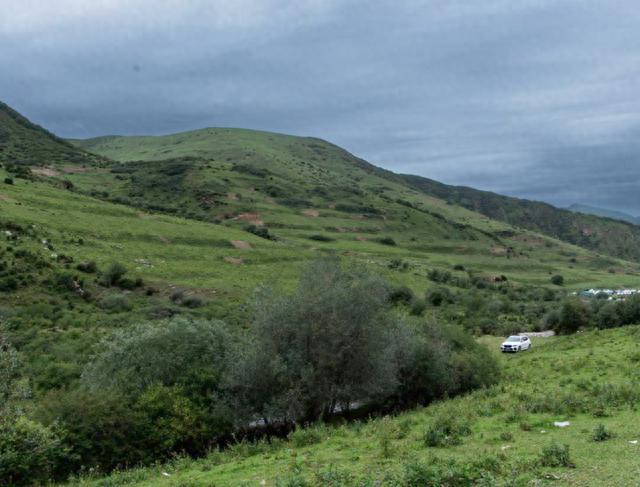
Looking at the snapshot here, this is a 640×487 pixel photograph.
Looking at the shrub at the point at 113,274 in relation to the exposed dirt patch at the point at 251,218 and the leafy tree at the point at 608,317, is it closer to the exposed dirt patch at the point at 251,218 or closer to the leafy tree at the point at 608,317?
the leafy tree at the point at 608,317

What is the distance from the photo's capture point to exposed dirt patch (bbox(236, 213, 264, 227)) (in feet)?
465

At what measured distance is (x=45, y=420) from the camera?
2539cm

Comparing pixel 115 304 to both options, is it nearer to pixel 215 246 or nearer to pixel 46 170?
pixel 215 246

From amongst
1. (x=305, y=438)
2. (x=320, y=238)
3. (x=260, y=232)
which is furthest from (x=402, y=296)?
(x=305, y=438)

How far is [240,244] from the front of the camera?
329 feet

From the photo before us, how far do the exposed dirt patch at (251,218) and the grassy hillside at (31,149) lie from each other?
206 feet

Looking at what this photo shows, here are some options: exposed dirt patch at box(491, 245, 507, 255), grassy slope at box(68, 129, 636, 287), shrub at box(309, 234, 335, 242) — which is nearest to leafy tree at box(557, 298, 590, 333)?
grassy slope at box(68, 129, 636, 287)

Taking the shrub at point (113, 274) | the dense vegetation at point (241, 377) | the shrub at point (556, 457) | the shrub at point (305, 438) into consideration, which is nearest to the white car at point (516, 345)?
the dense vegetation at point (241, 377)

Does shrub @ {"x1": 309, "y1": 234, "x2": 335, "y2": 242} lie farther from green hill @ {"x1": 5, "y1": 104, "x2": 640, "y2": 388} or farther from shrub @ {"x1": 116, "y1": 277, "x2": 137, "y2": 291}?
shrub @ {"x1": 116, "y1": 277, "x2": 137, "y2": 291}

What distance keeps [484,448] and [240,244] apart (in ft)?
278

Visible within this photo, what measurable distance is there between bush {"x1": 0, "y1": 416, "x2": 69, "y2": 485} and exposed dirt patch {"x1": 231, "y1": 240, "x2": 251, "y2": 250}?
246 feet

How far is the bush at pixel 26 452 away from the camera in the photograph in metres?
22.1

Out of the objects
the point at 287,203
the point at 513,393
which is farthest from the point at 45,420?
the point at 287,203

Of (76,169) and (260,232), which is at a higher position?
(76,169)
